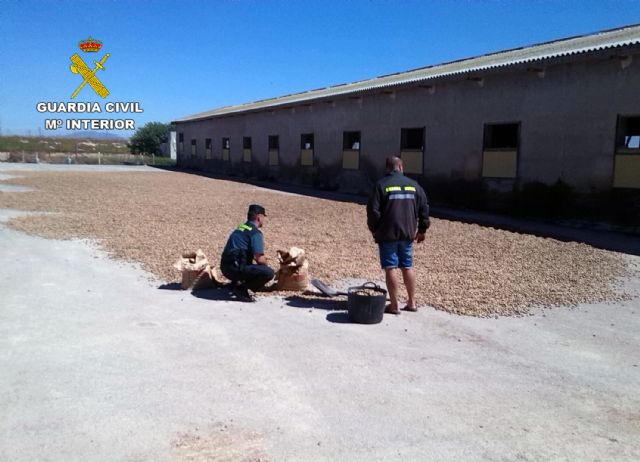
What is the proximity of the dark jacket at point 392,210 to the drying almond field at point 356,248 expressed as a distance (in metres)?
1.15

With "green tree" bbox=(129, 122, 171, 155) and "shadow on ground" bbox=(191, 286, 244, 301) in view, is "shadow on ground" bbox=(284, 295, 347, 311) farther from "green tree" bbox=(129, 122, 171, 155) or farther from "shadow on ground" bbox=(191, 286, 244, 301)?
"green tree" bbox=(129, 122, 171, 155)

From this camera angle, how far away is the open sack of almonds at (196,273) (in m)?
6.55

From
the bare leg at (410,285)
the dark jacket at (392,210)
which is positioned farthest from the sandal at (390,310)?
the dark jacket at (392,210)

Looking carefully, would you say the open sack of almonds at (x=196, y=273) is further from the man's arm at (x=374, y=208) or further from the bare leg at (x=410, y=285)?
the bare leg at (x=410, y=285)

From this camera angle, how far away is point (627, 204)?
40.4 feet

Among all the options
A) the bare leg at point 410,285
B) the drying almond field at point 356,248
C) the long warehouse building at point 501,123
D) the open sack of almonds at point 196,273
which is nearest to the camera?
the bare leg at point 410,285

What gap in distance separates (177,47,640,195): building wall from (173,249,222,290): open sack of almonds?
10.5 m

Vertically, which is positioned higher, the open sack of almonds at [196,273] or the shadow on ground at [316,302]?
the open sack of almonds at [196,273]

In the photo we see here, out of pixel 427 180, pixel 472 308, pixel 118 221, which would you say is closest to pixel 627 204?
pixel 427 180


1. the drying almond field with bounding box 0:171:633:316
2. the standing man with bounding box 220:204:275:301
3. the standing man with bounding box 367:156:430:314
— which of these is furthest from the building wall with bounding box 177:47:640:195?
the standing man with bounding box 220:204:275:301

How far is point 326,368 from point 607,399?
6.94ft

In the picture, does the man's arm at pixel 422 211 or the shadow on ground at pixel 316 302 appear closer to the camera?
the man's arm at pixel 422 211

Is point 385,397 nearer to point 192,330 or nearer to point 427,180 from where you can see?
point 192,330

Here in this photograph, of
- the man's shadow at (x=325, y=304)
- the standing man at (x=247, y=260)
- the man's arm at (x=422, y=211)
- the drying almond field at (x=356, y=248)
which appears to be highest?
the man's arm at (x=422, y=211)
